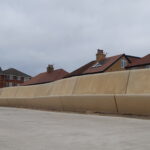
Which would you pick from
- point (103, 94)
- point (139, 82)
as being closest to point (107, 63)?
point (103, 94)

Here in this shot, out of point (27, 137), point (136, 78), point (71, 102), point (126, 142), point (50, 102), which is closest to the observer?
point (126, 142)

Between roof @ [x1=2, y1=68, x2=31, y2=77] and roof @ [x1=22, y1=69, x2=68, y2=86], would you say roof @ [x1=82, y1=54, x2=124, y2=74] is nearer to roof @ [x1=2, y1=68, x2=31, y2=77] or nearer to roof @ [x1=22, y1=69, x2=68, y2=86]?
roof @ [x1=22, y1=69, x2=68, y2=86]

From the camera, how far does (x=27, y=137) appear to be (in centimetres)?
770

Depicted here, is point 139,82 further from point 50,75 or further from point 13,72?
point 13,72

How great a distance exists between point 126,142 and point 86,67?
55.0 m

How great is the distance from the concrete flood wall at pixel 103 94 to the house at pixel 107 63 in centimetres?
3336

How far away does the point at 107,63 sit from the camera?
5556 cm

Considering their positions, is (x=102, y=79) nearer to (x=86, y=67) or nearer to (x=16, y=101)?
(x=16, y=101)

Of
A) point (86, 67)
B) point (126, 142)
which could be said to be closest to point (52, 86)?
point (126, 142)

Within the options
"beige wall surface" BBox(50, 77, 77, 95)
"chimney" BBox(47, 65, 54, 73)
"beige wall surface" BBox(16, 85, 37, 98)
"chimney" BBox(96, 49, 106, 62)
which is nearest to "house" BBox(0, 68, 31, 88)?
"chimney" BBox(47, 65, 54, 73)

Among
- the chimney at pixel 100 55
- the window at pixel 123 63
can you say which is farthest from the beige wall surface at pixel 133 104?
the chimney at pixel 100 55

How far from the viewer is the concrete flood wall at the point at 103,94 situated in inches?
502

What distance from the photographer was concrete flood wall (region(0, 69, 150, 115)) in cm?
1275

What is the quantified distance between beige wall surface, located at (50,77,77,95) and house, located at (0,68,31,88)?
84.0 meters
